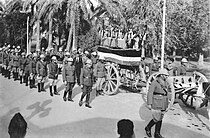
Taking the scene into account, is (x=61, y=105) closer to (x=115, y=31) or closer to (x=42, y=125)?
(x=42, y=125)

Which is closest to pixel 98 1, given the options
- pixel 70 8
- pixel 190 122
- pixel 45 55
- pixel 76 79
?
pixel 70 8

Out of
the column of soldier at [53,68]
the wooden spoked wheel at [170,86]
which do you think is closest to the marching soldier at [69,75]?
the column of soldier at [53,68]

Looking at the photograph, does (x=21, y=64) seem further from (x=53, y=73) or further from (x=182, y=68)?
(x=182, y=68)

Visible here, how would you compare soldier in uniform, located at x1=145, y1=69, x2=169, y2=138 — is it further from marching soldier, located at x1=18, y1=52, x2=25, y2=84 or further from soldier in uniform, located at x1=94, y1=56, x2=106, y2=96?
marching soldier, located at x1=18, y1=52, x2=25, y2=84

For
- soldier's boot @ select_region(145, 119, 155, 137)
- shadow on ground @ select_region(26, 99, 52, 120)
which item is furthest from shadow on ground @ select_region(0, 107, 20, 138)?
soldier's boot @ select_region(145, 119, 155, 137)

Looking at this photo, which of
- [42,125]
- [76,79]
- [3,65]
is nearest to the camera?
[42,125]

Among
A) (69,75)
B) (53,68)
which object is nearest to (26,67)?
(53,68)
